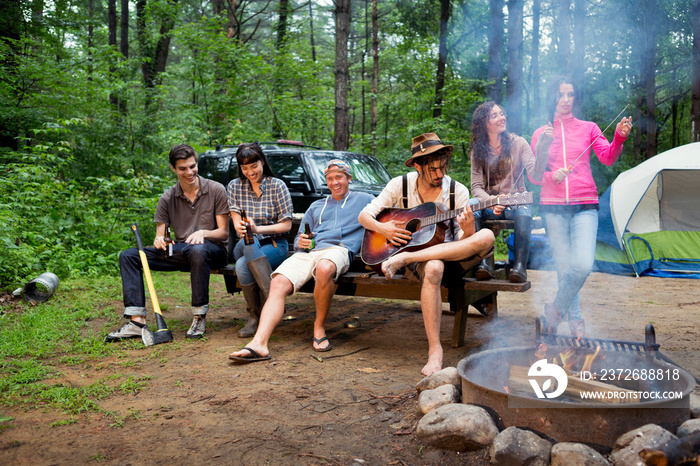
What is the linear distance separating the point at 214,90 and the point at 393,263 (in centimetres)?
1097

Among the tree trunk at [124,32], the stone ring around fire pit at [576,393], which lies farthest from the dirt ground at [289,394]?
the tree trunk at [124,32]

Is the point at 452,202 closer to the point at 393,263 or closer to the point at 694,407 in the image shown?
the point at 393,263

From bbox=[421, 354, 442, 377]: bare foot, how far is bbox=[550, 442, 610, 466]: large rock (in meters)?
1.43

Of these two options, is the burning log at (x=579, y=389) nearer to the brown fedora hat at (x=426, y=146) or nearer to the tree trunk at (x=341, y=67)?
the brown fedora hat at (x=426, y=146)

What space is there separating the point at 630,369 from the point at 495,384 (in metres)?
0.69

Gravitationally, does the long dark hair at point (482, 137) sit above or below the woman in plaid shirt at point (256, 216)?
above

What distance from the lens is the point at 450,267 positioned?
3938 mm

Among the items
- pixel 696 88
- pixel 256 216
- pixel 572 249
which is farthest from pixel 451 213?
pixel 696 88

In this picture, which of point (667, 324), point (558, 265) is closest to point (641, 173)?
point (667, 324)

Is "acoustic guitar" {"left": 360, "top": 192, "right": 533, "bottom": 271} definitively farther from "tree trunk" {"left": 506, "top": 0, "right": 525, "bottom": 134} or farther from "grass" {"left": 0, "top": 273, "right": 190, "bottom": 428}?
"tree trunk" {"left": 506, "top": 0, "right": 525, "bottom": 134}

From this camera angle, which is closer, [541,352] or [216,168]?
[541,352]

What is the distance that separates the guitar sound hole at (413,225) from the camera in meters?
4.02

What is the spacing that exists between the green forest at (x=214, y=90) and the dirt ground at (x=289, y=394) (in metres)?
3.12

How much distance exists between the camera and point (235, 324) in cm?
537
